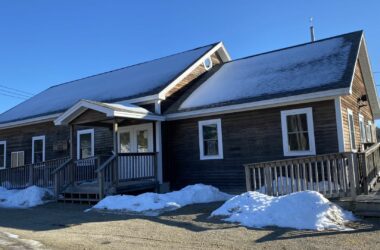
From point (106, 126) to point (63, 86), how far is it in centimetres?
1142

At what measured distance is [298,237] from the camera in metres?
7.12

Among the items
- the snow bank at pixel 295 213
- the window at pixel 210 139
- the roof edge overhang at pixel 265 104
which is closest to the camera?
the snow bank at pixel 295 213

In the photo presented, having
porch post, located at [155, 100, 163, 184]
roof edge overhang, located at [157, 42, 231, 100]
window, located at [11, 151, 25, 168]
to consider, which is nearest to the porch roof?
porch post, located at [155, 100, 163, 184]

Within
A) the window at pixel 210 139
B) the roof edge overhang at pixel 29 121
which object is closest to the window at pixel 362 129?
the window at pixel 210 139

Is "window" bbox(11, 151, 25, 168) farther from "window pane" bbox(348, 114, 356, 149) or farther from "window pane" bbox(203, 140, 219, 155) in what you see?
"window pane" bbox(348, 114, 356, 149)

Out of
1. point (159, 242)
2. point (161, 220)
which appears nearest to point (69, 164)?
point (161, 220)

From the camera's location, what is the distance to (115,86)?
1991 cm

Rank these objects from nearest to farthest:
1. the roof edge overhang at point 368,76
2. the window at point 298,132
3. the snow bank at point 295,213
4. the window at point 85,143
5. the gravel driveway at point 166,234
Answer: the gravel driveway at point 166,234
the snow bank at point 295,213
the window at point 298,132
the roof edge overhang at point 368,76
the window at point 85,143

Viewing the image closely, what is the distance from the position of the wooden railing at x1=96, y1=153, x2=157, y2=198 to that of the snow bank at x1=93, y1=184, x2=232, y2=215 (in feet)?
3.77

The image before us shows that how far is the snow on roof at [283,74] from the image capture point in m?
12.9

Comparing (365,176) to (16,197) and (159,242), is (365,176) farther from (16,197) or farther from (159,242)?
(16,197)

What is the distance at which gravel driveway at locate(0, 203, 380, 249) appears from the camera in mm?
6805

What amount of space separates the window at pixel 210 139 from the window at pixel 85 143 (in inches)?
231

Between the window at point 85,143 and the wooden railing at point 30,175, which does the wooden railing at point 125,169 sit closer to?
the wooden railing at point 30,175
